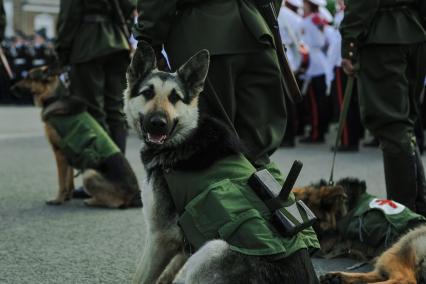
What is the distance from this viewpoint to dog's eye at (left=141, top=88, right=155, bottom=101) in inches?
137

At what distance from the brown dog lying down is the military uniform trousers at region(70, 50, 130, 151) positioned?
2984mm

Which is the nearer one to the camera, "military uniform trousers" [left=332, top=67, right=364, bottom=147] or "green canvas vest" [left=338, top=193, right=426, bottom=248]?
"green canvas vest" [left=338, top=193, right=426, bottom=248]

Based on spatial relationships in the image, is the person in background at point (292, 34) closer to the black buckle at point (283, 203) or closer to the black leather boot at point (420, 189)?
the black leather boot at point (420, 189)

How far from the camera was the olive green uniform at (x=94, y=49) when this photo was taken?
6.68 metres

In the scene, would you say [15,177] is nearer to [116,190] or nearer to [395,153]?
[116,190]

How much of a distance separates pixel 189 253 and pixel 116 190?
8.85 feet

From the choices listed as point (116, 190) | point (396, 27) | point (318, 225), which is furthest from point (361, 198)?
point (116, 190)

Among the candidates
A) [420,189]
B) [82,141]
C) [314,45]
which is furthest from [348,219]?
[314,45]

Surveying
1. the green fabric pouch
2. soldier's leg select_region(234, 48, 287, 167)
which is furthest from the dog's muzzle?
soldier's leg select_region(234, 48, 287, 167)

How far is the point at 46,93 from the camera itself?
22.6 ft

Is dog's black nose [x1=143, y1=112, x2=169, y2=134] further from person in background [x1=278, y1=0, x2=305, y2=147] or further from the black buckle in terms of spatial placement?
person in background [x1=278, y1=0, x2=305, y2=147]

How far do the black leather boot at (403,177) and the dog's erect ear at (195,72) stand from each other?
6.02 ft

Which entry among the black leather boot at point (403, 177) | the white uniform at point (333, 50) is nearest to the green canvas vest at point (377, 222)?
the black leather boot at point (403, 177)

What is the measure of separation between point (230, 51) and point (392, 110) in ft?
4.96
